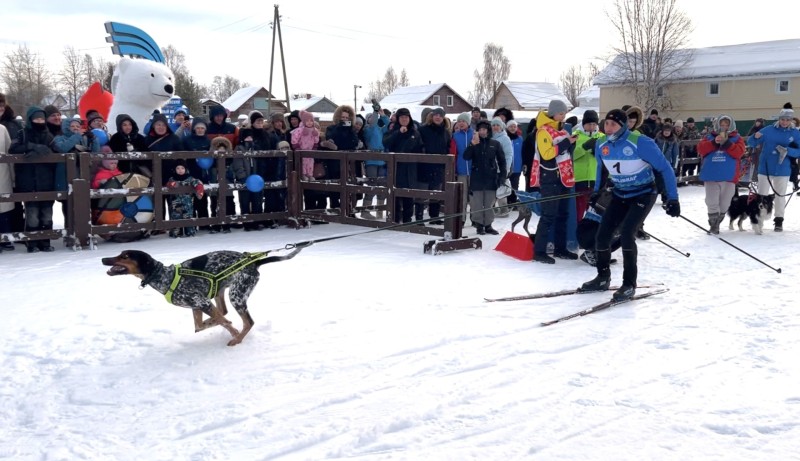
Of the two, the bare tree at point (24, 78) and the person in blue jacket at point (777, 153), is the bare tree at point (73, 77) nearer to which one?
the bare tree at point (24, 78)

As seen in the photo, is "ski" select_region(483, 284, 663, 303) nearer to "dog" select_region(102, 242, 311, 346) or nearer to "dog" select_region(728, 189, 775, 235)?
A: "dog" select_region(102, 242, 311, 346)

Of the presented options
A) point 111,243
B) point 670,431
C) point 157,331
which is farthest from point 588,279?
point 111,243

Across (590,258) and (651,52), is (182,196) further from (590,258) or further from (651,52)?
(651,52)

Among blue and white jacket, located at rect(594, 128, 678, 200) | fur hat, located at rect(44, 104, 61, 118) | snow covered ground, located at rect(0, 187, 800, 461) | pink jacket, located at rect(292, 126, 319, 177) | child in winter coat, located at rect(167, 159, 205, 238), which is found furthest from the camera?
pink jacket, located at rect(292, 126, 319, 177)

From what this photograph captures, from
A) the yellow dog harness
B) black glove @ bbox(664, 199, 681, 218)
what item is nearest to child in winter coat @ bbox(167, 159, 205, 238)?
the yellow dog harness

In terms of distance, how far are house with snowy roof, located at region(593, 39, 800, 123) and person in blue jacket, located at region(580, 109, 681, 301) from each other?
118ft

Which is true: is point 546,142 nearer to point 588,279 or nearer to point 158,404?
point 588,279

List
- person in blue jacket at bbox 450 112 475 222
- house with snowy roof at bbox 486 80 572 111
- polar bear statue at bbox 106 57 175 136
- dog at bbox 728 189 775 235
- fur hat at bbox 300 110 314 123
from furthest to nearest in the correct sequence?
house with snowy roof at bbox 486 80 572 111 → polar bear statue at bbox 106 57 175 136 → fur hat at bbox 300 110 314 123 → person in blue jacket at bbox 450 112 475 222 → dog at bbox 728 189 775 235

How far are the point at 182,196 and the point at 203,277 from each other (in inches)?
196

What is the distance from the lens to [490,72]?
83.4 metres

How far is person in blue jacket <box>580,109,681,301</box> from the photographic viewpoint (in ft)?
19.6

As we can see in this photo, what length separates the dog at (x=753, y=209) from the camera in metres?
9.83

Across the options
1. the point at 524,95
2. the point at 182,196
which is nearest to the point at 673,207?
the point at 182,196

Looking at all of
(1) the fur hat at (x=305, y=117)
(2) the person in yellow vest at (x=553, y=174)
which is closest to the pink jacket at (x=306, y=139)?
(1) the fur hat at (x=305, y=117)
